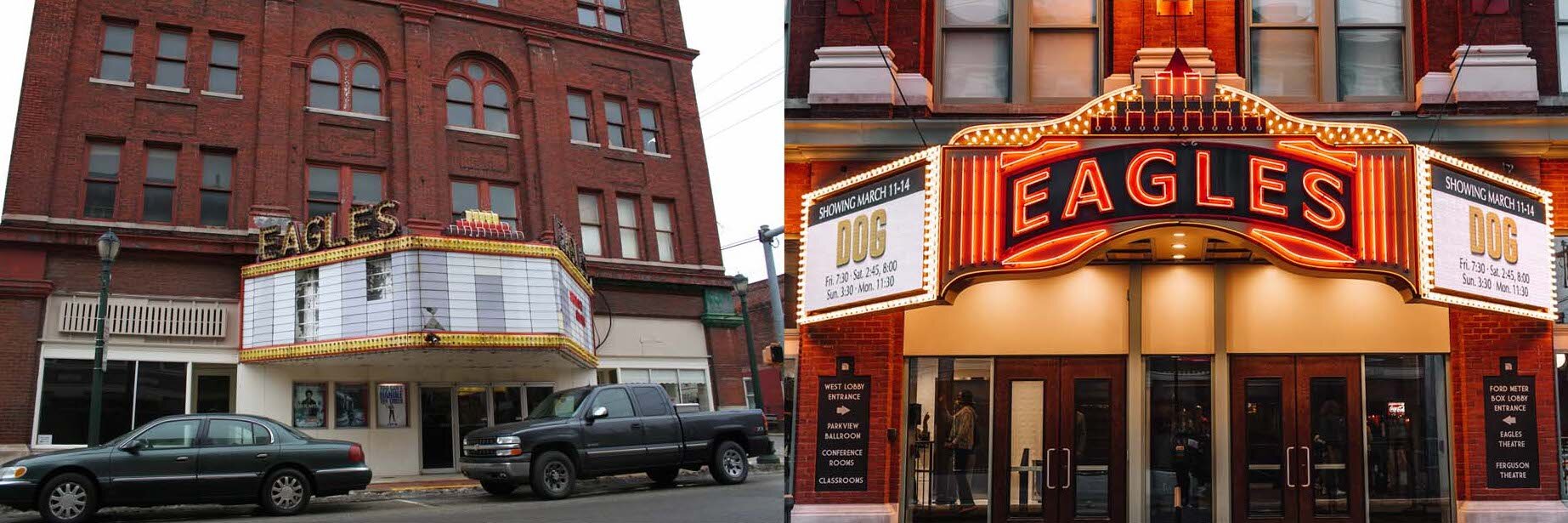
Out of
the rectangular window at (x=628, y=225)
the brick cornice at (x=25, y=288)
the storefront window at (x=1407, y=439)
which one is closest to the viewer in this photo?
the storefront window at (x=1407, y=439)

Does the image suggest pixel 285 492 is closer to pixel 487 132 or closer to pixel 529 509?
pixel 529 509

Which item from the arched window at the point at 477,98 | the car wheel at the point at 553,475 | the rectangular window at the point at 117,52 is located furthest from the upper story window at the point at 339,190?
the car wheel at the point at 553,475

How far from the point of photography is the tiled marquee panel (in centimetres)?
2512

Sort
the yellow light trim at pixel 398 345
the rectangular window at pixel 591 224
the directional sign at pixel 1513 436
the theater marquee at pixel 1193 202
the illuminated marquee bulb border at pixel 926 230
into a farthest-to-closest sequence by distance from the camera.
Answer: the rectangular window at pixel 591 224 < the yellow light trim at pixel 398 345 < the directional sign at pixel 1513 436 < the illuminated marquee bulb border at pixel 926 230 < the theater marquee at pixel 1193 202

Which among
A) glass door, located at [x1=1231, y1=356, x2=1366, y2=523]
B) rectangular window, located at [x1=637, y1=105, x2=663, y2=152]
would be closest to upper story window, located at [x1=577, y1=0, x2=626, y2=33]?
rectangular window, located at [x1=637, y1=105, x2=663, y2=152]

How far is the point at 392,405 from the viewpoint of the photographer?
28703mm

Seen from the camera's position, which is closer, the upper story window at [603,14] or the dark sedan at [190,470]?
the dark sedan at [190,470]

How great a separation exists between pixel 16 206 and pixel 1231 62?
22.0 metres

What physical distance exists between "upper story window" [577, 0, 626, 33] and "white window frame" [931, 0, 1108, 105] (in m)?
19.7

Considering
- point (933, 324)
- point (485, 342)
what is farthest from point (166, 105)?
point (933, 324)

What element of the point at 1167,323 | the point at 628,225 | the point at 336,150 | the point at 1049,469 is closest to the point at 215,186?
the point at 336,150

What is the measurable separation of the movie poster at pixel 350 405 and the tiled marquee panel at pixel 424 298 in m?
1.99

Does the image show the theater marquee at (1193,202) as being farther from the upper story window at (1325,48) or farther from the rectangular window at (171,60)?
the rectangular window at (171,60)

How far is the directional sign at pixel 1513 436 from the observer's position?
15.7 meters
